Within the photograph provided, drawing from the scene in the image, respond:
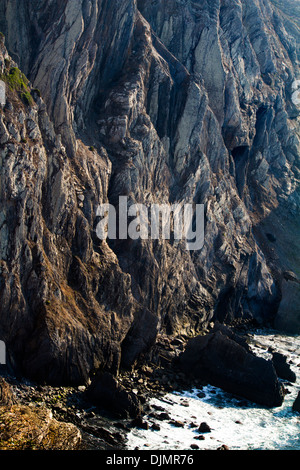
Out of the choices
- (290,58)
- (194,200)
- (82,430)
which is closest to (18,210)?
(82,430)

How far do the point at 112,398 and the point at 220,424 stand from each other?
27.4 ft

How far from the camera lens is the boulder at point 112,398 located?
3269 centimetres

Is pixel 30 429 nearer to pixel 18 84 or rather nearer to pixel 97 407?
pixel 97 407

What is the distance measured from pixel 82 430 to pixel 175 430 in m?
6.79

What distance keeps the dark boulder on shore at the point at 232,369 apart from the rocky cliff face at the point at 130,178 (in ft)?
15.2

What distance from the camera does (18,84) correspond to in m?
38.4

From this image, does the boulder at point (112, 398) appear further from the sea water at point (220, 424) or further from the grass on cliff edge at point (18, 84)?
the grass on cliff edge at point (18, 84)

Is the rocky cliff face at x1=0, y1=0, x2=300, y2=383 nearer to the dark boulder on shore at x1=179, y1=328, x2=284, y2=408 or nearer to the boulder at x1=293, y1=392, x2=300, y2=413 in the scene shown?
the dark boulder on shore at x1=179, y1=328, x2=284, y2=408

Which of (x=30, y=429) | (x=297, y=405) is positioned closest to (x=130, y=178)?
(x=297, y=405)

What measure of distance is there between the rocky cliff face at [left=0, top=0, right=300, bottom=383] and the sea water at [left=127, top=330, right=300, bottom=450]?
6383mm

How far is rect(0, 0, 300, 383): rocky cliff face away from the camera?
34.9 metres

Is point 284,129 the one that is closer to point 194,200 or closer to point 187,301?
point 194,200

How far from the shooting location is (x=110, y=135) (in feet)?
172

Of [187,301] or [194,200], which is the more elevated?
[194,200]
